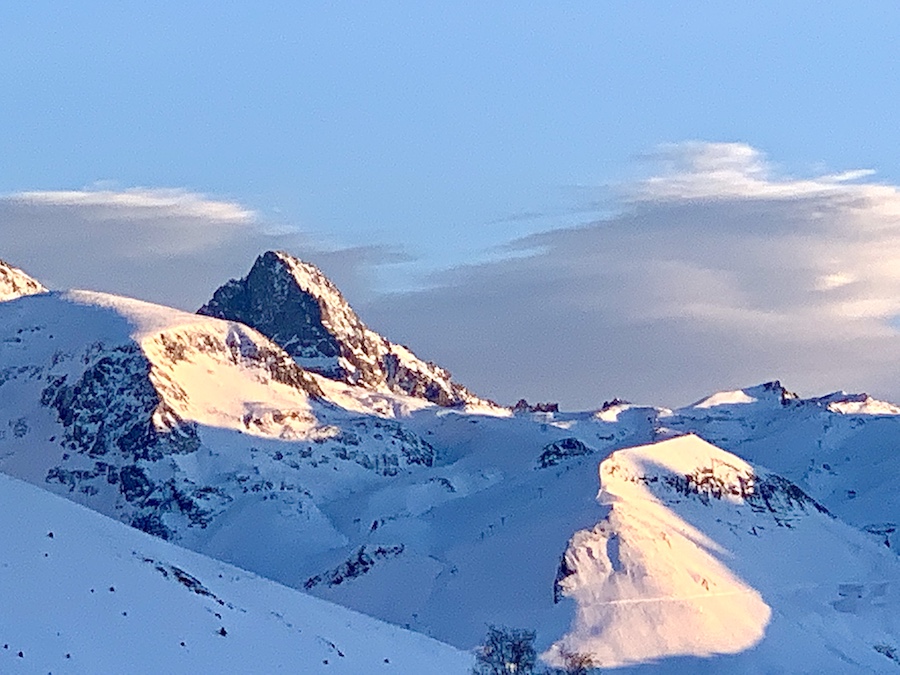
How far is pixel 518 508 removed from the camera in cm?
19075

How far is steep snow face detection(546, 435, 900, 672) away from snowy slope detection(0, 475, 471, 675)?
73.9 m

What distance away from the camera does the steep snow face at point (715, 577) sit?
156 m

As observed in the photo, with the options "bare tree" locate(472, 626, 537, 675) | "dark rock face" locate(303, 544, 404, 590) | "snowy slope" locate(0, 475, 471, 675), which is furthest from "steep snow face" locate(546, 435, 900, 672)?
"bare tree" locate(472, 626, 537, 675)

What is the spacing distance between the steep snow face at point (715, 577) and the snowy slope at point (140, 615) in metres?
73.9

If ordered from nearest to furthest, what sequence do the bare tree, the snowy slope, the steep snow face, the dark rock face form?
the snowy slope
the bare tree
the steep snow face
the dark rock face

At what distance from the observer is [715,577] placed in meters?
170

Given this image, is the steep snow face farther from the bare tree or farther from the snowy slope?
the bare tree

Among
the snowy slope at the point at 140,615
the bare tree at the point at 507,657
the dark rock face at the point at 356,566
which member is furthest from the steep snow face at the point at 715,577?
the bare tree at the point at 507,657

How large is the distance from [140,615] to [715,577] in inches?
4474

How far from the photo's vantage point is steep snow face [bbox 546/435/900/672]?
511 ft

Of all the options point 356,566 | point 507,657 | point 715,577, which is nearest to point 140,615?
point 507,657

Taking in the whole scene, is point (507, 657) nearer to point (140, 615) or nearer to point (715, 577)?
point (140, 615)

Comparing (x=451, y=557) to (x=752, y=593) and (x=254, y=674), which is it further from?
(x=254, y=674)

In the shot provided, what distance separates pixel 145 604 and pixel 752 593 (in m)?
114
